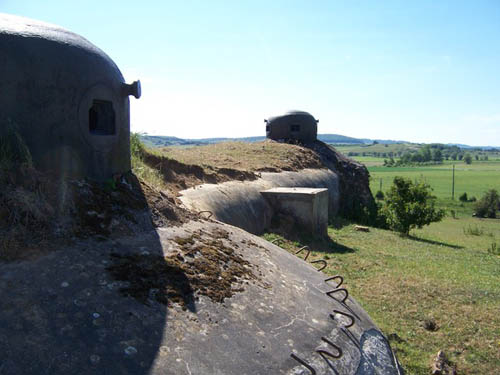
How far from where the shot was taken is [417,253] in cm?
1416

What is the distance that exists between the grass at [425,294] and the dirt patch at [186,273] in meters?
3.50

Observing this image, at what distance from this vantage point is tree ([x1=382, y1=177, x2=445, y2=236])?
61.4ft

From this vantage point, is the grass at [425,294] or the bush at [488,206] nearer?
the grass at [425,294]

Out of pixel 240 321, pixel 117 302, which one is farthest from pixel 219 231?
pixel 117 302

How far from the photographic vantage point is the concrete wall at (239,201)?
34.2 ft

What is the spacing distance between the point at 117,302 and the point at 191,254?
52.1 inches

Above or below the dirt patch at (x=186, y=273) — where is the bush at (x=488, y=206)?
below

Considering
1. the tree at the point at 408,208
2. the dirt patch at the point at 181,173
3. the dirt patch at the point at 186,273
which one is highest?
the dirt patch at the point at 181,173

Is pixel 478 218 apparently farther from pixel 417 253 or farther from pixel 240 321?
pixel 240 321

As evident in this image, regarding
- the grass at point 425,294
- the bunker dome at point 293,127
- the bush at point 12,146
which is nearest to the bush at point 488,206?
the bunker dome at point 293,127

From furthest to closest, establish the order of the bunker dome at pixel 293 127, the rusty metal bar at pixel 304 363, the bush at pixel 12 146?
the bunker dome at pixel 293 127, the bush at pixel 12 146, the rusty metal bar at pixel 304 363

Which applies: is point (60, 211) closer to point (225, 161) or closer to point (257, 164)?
point (225, 161)

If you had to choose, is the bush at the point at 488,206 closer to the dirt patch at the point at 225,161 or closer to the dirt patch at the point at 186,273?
the dirt patch at the point at 225,161

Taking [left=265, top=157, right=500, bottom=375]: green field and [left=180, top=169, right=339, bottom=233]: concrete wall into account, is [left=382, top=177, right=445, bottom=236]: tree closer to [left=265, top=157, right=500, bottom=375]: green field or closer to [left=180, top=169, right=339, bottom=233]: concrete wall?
[left=265, top=157, right=500, bottom=375]: green field
